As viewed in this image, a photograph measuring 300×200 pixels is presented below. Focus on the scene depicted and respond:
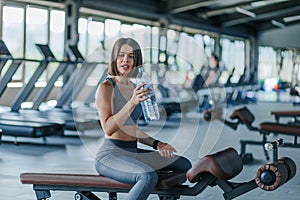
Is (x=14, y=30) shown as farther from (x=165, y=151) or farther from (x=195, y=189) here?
(x=195, y=189)

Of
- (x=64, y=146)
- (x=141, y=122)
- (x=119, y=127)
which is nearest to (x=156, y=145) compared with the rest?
(x=119, y=127)

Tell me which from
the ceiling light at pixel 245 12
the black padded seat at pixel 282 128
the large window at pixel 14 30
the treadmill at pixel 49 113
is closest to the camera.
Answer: the black padded seat at pixel 282 128

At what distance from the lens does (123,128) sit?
2.78m

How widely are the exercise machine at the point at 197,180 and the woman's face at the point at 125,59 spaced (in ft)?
1.99

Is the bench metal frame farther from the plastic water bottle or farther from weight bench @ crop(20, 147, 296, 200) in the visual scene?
the plastic water bottle

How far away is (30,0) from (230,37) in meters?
10.8

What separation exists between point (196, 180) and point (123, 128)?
0.49 m

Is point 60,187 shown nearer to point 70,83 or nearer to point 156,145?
point 156,145

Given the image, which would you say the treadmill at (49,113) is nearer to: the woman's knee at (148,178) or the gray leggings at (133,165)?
the gray leggings at (133,165)

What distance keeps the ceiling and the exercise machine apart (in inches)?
338

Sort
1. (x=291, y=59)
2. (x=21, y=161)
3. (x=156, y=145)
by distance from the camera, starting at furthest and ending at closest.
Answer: (x=291, y=59)
(x=21, y=161)
(x=156, y=145)

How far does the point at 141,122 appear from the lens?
859 cm

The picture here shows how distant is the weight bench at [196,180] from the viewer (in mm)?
2699

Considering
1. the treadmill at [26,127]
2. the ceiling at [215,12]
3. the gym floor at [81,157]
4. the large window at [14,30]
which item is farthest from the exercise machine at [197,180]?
the large window at [14,30]
